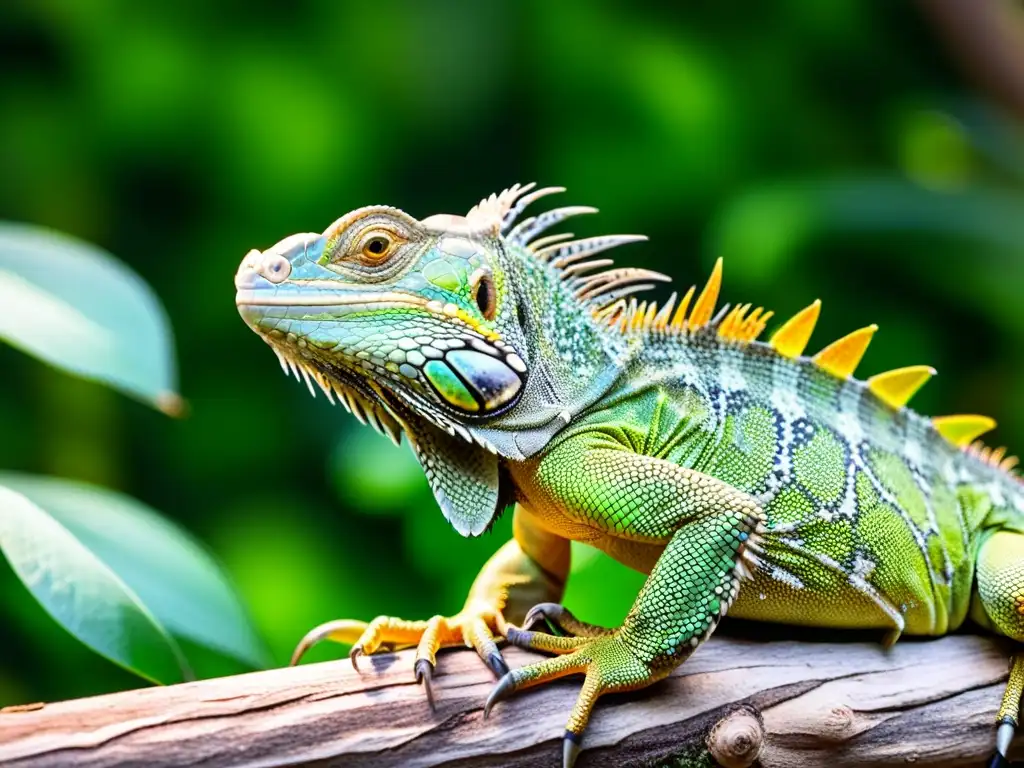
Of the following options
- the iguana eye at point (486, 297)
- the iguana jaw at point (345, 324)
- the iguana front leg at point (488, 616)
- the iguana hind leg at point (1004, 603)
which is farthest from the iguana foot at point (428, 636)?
the iguana hind leg at point (1004, 603)

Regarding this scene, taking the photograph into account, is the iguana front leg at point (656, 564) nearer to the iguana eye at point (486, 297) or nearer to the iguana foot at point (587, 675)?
the iguana foot at point (587, 675)

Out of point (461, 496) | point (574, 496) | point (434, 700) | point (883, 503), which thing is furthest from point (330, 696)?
point (883, 503)

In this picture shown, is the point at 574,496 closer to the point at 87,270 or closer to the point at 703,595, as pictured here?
the point at 703,595

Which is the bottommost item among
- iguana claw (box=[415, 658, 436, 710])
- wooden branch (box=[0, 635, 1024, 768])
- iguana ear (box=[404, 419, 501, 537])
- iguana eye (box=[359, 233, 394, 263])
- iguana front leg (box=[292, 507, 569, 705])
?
wooden branch (box=[0, 635, 1024, 768])

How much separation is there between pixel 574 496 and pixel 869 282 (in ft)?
14.0

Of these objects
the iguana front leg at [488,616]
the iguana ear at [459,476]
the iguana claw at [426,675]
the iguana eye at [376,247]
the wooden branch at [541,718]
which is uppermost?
the iguana eye at [376,247]

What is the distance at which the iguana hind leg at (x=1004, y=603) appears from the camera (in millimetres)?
2512

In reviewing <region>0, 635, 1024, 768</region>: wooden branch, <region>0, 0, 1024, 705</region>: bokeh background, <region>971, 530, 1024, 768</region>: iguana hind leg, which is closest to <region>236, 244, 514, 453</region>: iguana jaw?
<region>0, 635, 1024, 768</region>: wooden branch

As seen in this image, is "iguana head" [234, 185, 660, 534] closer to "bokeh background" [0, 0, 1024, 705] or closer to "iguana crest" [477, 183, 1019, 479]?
"iguana crest" [477, 183, 1019, 479]

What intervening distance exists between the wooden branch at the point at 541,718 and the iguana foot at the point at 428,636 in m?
0.04

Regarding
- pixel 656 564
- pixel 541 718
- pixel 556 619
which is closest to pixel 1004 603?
pixel 656 564

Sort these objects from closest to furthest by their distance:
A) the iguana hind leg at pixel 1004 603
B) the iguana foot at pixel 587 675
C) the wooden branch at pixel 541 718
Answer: the wooden branch at pixel 541 718 < the iguana foot at pixel 587 675 < the iguana hind leg at pixel 1004 603

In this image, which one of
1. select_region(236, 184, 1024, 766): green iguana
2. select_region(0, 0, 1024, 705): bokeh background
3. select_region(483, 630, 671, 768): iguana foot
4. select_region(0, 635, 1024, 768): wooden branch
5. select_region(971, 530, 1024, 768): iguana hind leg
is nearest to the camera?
select_region(0, 635, 1024, 768): wooden branch

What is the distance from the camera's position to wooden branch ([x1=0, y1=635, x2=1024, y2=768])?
2039mm
